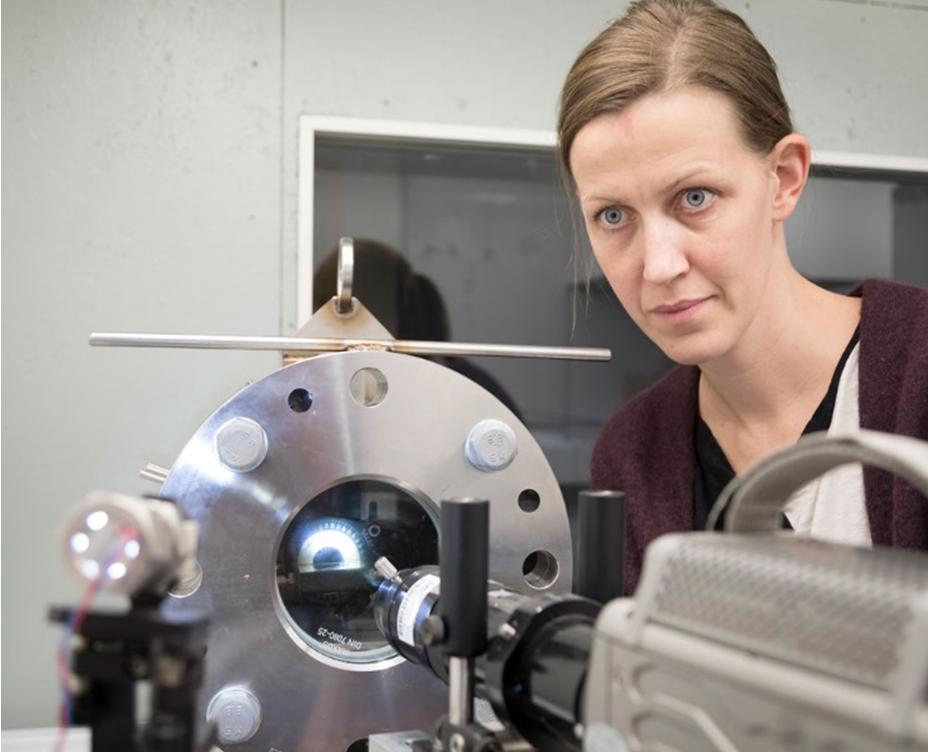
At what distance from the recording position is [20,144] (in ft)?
6.46

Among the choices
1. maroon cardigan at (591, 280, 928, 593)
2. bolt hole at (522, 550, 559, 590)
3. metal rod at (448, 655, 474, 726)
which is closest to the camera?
metal rod at (448, 655, 474, 726)

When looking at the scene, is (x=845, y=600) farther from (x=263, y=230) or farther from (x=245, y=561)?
(x=263, y=230)

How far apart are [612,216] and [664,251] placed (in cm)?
8

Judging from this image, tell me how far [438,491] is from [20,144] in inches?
59.4

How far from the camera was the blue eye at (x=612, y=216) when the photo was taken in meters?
1.03

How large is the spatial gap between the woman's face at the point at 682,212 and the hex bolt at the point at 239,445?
1.42 feet

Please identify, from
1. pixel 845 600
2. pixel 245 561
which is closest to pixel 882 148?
pixel 245 561

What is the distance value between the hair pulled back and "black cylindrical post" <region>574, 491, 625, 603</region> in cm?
48

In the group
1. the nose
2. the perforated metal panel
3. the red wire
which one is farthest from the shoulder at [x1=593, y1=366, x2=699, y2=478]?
the red wire

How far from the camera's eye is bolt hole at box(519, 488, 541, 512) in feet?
2.97

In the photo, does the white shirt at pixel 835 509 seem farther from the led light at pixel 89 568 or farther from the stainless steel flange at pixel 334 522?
the led light at pixel 89 568

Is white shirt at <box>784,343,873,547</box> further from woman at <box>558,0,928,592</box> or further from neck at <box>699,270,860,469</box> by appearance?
neck at <box>699,270,860,469</box>

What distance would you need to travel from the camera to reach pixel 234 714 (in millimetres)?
795

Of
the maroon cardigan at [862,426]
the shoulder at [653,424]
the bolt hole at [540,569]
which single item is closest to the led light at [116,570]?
the bolt hole at [540,569]
